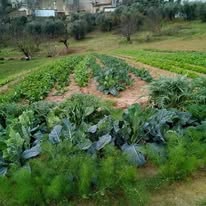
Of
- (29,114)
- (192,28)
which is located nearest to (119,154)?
(29,114)

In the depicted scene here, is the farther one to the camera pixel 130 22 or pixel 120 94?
pixel 130 22

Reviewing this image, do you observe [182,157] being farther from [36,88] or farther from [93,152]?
[36,88]

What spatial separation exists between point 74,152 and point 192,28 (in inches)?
2003

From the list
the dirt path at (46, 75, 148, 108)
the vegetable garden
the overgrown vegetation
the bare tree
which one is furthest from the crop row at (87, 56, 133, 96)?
the bare tree

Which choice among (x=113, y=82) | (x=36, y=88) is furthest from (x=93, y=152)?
(x=36, y=88)

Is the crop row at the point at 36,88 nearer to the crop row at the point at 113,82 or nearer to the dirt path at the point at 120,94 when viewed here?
the dirt path at the point at 120,94

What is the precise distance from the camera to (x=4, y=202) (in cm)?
499

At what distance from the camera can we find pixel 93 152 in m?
5.85

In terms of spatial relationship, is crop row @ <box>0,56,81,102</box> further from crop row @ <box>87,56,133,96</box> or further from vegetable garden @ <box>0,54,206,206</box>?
vegetable garden @ <box>0,54,206,206</box>

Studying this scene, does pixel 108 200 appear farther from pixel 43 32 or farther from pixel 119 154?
pixel 43 32

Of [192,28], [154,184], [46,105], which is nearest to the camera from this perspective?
[154,184]

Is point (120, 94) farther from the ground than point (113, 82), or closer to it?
closer to it

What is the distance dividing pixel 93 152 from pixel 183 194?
1449 millimetres

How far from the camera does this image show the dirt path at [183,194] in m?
5.06
